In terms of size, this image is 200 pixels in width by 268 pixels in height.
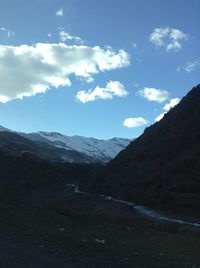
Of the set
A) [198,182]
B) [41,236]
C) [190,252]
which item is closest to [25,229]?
[41,236]

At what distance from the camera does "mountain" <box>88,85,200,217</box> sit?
7656cm

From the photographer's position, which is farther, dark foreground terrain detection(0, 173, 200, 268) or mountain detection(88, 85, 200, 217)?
mountain detection(88, 85, 200, 217)

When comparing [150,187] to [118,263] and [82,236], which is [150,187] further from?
[118,263]

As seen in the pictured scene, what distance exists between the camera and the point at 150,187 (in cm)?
8625

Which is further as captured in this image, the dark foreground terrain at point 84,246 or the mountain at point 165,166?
the mountain at point 165,166

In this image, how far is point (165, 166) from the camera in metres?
90.9

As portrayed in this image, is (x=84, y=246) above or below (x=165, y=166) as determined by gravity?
below

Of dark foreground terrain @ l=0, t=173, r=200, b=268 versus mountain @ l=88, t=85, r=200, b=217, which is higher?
mountain @ l=88, t=85, r=200, b=217

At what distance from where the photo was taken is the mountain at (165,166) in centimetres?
7656

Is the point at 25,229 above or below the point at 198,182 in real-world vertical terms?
below

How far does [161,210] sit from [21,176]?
80885 millimetres

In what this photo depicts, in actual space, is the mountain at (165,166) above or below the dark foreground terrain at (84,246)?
above

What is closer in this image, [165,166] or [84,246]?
[84,246]

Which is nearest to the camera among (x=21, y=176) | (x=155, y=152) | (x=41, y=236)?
(x=41, y=236)
